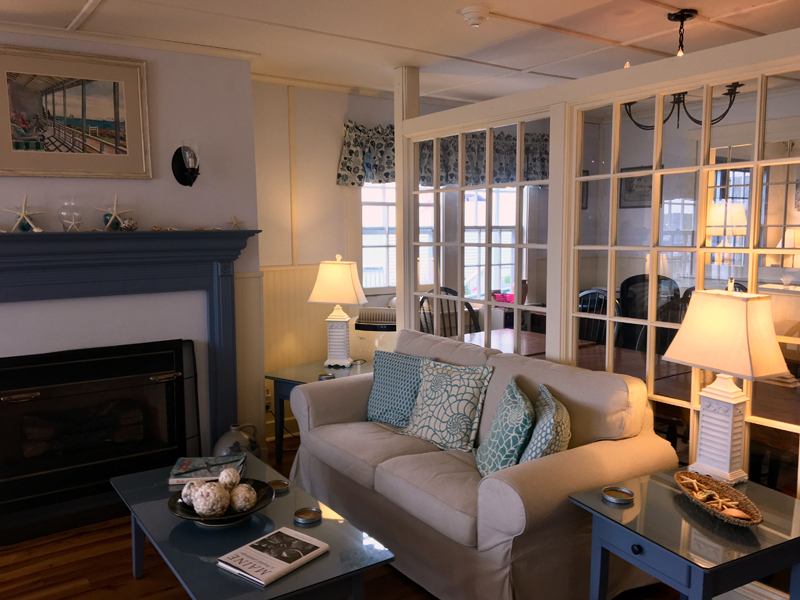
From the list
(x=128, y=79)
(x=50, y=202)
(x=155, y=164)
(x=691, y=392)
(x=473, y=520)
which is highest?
(x=128, y=79)

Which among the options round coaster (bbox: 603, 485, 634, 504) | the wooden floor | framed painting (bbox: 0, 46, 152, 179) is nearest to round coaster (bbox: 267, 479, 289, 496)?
the wooden floor

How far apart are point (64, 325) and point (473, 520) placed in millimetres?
2351

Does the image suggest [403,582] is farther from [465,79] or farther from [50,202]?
[465,79]

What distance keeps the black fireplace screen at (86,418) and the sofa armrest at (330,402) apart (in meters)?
0.75

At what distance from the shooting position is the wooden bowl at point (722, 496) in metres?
1.94

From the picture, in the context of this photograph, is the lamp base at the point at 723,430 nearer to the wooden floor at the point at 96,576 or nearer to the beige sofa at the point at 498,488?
the beige sofa at the point at 498,488

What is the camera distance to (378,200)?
198 inches

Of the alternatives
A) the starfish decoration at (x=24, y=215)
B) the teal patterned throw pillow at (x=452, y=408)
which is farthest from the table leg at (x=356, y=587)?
the starfish decoration at (x=24, y=215)

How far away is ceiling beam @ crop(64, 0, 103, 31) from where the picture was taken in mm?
2789

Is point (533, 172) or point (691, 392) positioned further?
point (533, 172)

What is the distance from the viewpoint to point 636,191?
2.77 m

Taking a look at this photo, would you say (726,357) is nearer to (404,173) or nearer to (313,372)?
(404,173)

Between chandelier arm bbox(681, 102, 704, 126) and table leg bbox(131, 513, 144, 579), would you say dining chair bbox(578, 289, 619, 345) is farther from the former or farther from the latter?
table leg bbox(131, 513, 144, 579)

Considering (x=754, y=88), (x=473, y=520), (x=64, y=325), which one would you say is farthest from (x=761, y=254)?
(x=64, y=325)
